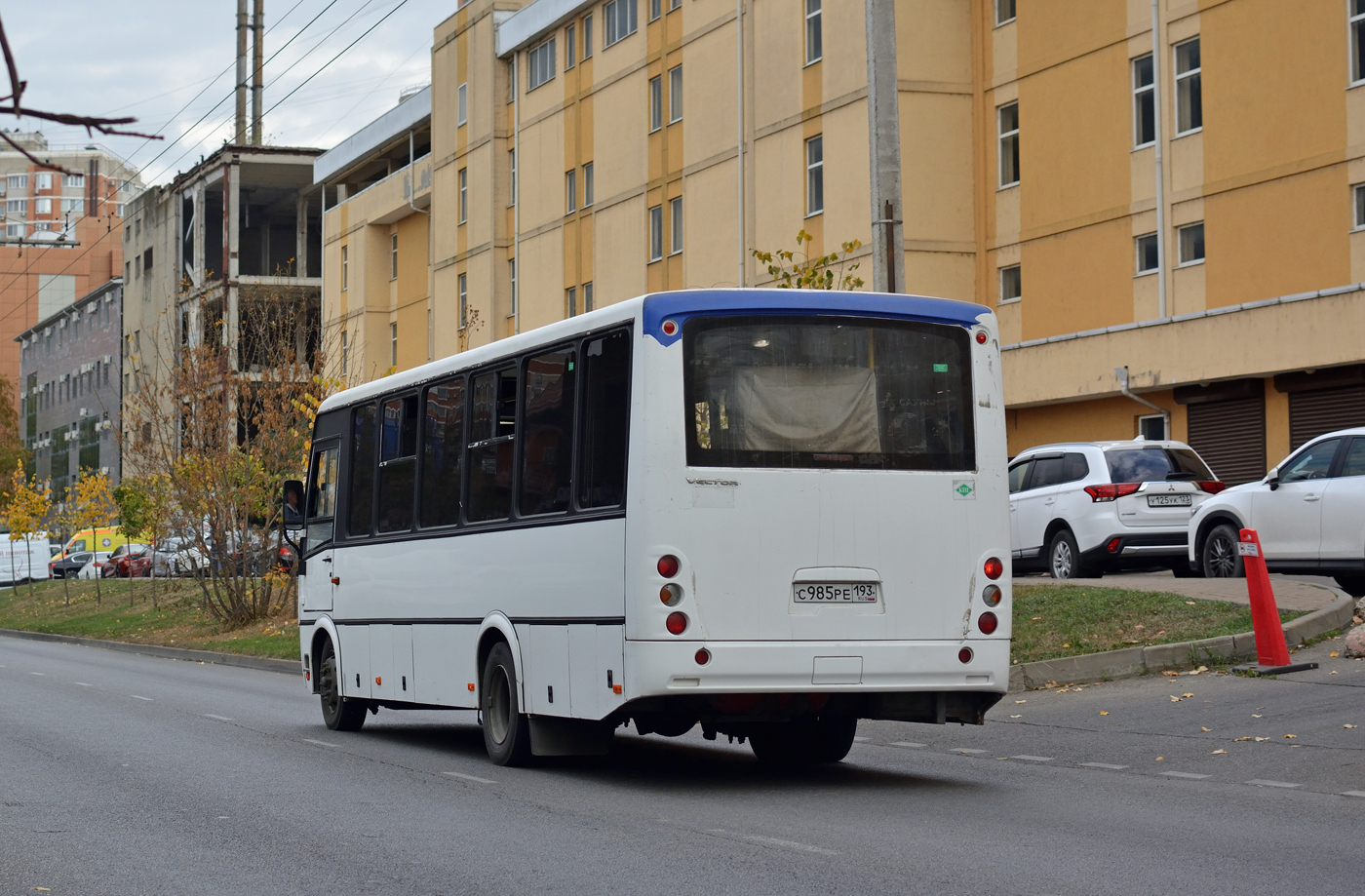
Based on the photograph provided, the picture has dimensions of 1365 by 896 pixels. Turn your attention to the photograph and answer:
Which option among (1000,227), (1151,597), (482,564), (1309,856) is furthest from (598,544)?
(1000,227)

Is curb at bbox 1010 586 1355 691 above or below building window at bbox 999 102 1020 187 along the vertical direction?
below

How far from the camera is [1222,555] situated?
21.0 meters

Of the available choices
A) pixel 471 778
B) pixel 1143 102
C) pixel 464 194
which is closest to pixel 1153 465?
pixel 471 778

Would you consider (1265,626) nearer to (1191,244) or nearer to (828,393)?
(828,393)

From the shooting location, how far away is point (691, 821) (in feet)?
30.8

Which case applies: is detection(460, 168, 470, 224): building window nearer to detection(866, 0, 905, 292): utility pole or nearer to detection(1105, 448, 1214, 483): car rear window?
detection(1105, 448, 1214, 483): car rear window

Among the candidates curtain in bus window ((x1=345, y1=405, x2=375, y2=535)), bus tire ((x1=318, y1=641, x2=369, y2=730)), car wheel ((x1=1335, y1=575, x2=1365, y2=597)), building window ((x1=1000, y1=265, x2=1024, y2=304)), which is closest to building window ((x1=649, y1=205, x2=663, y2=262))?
building window ((x1=1000, y1=265, x2=1024, y2=304))

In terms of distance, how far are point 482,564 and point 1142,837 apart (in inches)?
202

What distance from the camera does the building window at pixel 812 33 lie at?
40.1 meters

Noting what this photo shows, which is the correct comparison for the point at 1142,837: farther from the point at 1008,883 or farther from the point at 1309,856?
the point at 1008,883

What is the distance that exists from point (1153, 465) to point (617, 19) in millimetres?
29266

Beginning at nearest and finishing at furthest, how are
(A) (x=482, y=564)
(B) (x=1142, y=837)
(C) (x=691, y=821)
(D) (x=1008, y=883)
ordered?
1. (D) (x=1008, y=883)
2. (B) (x=1142, y=837)
3. (C) (x=691, y=821)
4. (A) (x=482, y=564)

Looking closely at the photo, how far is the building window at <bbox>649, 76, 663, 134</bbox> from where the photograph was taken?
46500 millimetres

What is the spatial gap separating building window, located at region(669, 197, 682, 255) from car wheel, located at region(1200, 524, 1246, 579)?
83.4 ft
